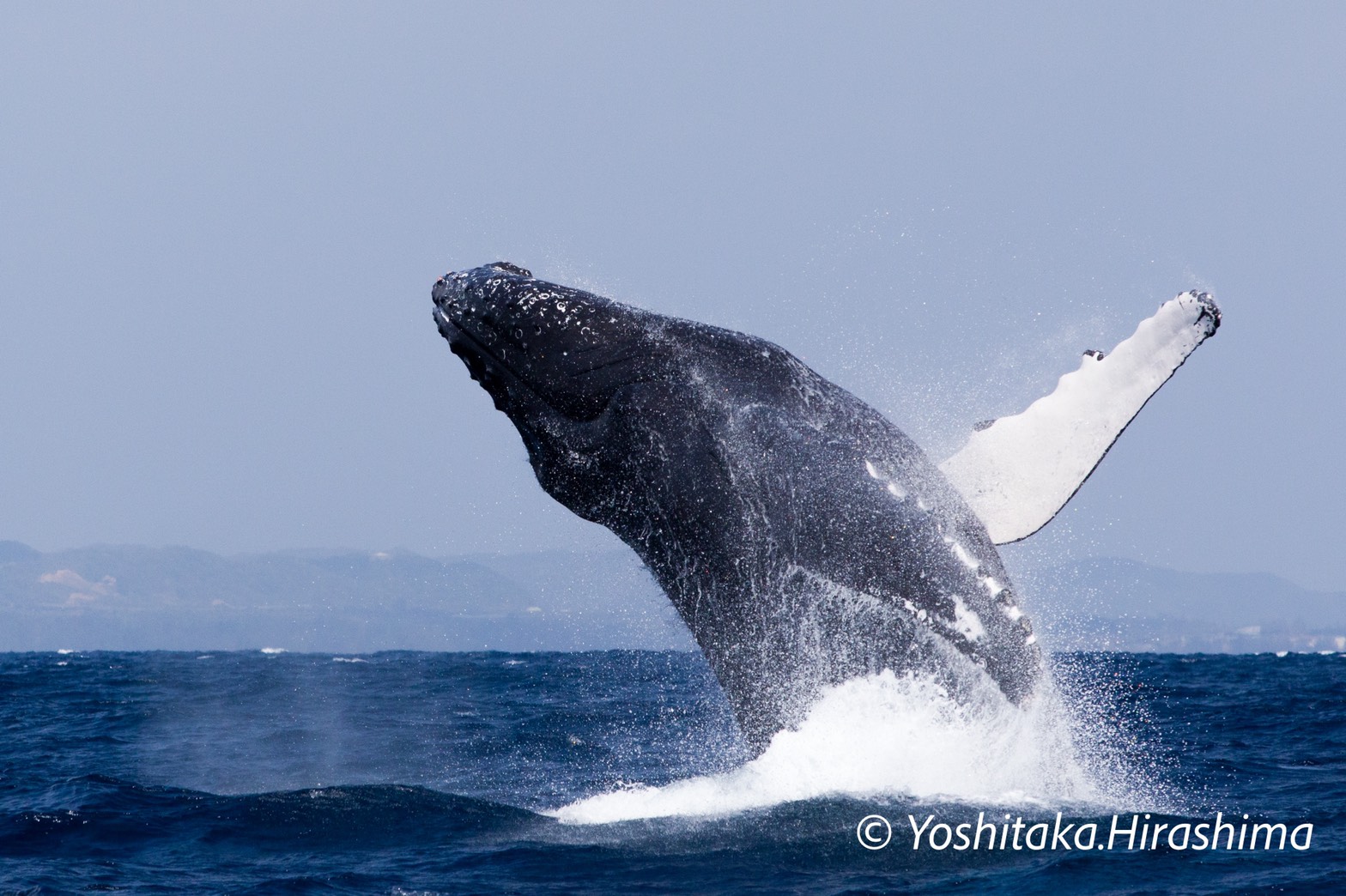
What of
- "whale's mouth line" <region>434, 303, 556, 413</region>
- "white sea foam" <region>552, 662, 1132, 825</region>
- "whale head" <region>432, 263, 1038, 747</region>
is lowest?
"white sea foam" <region>552, 662, 1132, 825</region>

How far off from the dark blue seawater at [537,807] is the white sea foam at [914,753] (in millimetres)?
121

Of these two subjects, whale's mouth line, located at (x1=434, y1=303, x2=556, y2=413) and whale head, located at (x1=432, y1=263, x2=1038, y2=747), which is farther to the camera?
whale's mouth line, located at (x1=434, y1=303, x2=556, y2=413)

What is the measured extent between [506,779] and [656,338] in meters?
5.33

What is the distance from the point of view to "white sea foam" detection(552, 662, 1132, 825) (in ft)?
24.9

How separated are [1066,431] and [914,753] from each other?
2.24 metres

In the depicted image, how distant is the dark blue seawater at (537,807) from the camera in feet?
22.7

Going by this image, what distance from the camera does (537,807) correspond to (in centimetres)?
956

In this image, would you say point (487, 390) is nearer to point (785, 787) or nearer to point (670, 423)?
point (670, 423)

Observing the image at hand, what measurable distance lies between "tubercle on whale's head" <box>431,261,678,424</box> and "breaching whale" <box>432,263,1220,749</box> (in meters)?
0.01
